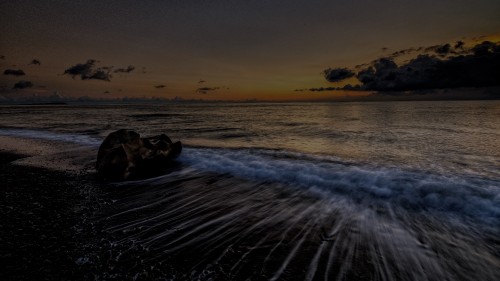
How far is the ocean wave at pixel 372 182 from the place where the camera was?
5.29 metres

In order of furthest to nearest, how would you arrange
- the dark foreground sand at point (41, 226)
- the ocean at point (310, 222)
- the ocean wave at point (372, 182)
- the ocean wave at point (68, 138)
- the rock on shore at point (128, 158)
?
the ocean wave at point (68, 138) → the rock on shore at point (128, 158) → the ocean wave at point (372, 182) → the ocean at point (310, 222) → the dark foreground sand at point (41, 226)

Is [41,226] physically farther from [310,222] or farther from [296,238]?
[310,222]

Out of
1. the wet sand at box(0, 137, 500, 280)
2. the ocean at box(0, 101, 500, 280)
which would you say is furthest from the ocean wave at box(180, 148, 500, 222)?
the wet sand at box(0, 137, 500, 280)

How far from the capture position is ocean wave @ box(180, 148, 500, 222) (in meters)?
5.29

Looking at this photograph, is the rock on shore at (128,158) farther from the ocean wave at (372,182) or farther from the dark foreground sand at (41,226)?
the ocean wave at (372,182)

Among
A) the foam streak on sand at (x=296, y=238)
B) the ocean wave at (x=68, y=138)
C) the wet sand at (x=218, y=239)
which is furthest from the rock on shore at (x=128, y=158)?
the ocean wave at (x=68, y=138)

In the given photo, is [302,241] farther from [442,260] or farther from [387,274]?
[442,260]

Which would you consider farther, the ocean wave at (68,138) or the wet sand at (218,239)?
the ocean wave at (68,138)

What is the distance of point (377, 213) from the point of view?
192 inches

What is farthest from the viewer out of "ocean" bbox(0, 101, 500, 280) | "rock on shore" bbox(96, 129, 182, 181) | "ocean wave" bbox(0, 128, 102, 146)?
"ocean wave" bbox(0, 128, 102, 146)

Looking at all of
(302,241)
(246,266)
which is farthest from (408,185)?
(246,266)

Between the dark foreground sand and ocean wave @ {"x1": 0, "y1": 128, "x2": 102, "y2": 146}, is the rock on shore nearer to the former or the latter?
the dark foreground sand

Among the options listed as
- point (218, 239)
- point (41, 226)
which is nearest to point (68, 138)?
point (41, 226)

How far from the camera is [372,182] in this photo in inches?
263
